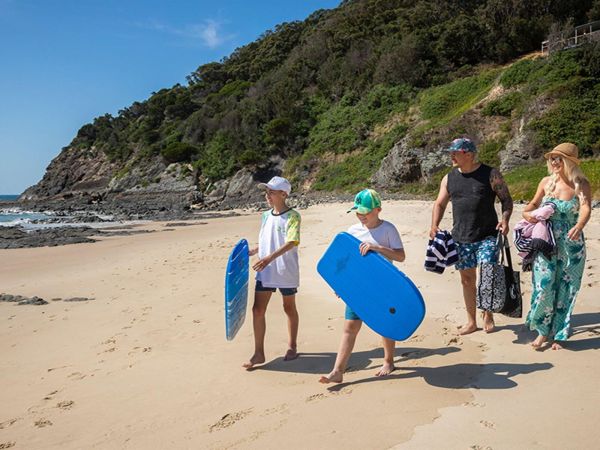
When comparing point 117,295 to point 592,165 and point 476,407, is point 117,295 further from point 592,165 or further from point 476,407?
point 592,165

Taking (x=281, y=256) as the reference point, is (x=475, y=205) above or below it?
above

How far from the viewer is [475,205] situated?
178 inches

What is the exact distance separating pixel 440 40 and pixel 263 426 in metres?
35.9

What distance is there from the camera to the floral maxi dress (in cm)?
402

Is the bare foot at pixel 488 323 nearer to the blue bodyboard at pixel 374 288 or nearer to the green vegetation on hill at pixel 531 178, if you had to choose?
the blue bodyboard at pixel 374 288

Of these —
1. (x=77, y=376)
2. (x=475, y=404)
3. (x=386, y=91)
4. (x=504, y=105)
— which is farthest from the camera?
(x=386, y=91)

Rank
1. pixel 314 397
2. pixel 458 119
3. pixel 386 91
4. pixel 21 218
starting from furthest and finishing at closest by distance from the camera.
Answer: pixel 386 91, pixel 21 218, pixel 458 119, pixel 314 397

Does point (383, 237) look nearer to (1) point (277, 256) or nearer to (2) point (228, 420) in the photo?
(1) point (277, 256)

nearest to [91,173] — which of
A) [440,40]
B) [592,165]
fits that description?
[440,40]

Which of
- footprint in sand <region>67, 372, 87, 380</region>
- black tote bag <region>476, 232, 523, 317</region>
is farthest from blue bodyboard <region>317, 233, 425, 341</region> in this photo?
footprint in sand <region>67, 372, 87, 380</region>

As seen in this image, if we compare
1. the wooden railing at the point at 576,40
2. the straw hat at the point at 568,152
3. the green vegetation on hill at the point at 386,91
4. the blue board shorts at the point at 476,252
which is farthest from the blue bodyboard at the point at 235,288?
the wooden railing at the point at 576,40

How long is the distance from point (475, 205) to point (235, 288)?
7.38 ft

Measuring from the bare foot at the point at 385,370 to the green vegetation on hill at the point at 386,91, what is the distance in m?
19.3

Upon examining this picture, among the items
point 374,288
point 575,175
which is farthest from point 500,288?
point 374,288
